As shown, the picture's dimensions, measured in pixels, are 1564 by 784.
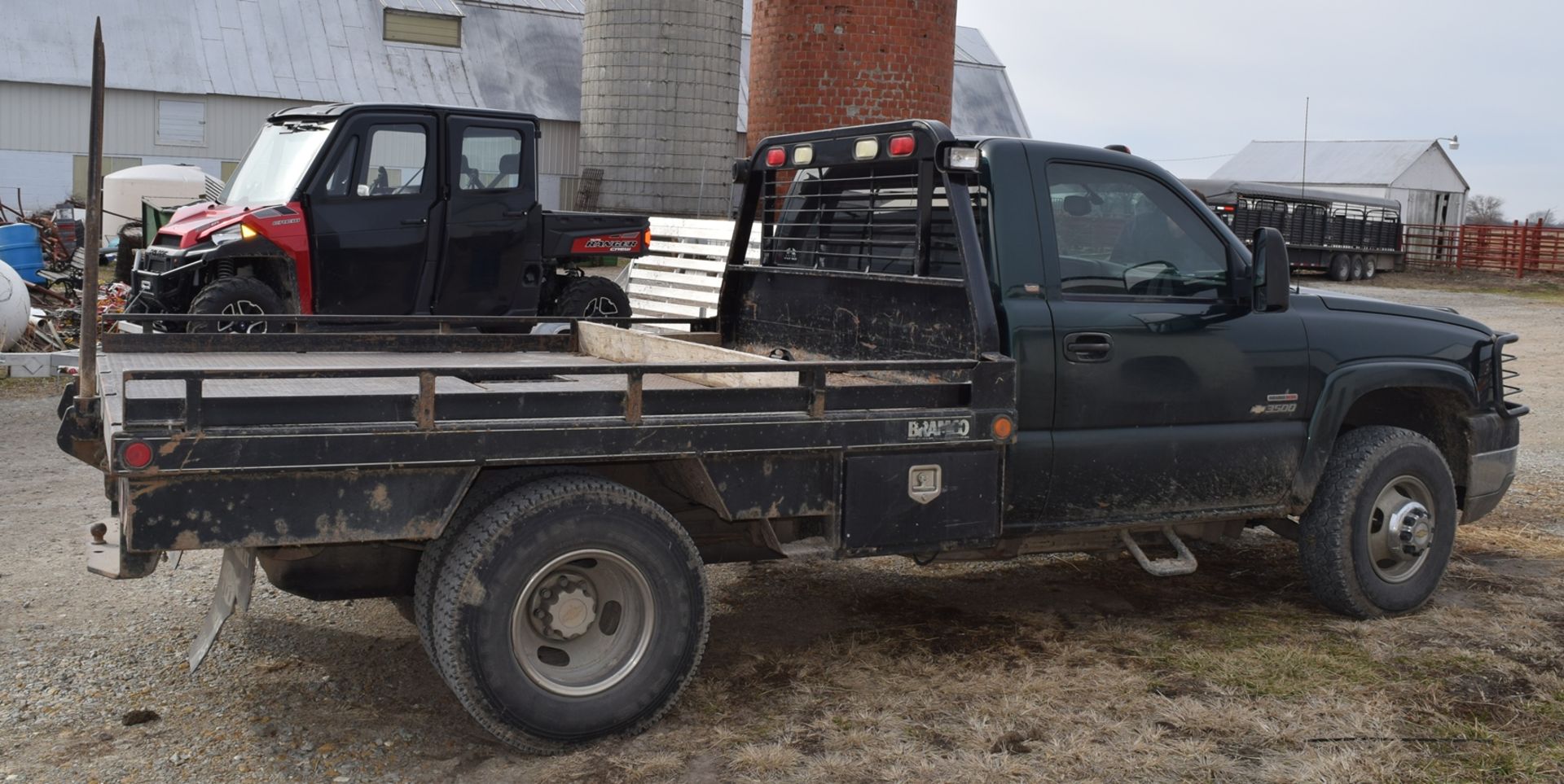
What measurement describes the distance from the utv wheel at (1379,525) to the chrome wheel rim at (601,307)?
785 cm

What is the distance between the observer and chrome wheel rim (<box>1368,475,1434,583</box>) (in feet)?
20.2

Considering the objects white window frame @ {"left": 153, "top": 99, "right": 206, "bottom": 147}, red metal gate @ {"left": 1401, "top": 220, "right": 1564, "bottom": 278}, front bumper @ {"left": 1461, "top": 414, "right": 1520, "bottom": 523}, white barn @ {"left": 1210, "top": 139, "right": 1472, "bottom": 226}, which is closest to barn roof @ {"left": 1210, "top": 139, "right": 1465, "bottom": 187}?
white barn @ {"left": 1210, "top": 139, "right": 1472, "bottom": 226}

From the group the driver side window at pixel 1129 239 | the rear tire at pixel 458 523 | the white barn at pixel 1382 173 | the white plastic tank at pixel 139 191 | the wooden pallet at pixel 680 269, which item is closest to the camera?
the rear tire at pixel 458 523

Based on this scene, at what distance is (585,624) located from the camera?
15.3 feet

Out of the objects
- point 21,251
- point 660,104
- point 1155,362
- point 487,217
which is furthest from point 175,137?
point 1155,362

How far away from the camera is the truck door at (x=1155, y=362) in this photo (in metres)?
5.47

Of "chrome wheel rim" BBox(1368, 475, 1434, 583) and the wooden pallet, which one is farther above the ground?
the wooden pallet

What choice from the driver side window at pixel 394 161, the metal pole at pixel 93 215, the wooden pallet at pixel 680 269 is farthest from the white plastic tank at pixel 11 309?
the metal pole at pixel 93 215

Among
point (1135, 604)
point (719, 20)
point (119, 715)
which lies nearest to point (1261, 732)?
point (1135, 604)

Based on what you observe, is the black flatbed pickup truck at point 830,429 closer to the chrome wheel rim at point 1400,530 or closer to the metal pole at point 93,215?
the chrome wheel rim at point 1400,530

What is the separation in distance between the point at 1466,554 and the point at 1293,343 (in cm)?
249

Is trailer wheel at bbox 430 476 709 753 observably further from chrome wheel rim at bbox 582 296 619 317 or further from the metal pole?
chrome wheel rim at bbox 582 296 619 317

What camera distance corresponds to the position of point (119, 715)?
4.77 metres

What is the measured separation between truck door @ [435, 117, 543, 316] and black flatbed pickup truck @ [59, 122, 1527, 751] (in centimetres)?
454
